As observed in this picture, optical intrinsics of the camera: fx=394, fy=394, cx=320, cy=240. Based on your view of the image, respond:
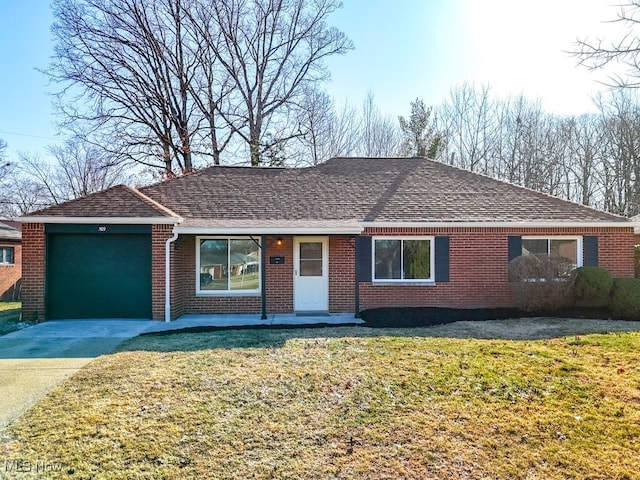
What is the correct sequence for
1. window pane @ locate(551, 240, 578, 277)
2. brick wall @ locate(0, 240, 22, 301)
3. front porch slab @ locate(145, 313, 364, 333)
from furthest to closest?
brick wall @ locate(0, 240, 22, 301) → window pane @ locate(551, 240, 578, 277) → front porch slab @ locate(145, 313, 364, 333)

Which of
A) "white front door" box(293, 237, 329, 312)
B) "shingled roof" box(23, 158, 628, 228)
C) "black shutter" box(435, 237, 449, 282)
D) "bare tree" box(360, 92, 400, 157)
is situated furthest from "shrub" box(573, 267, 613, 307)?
"bare tree" box(360, 92, 400, 157)

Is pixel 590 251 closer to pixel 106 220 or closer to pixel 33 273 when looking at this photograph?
pixel 106 220

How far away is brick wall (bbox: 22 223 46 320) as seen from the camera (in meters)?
9.71

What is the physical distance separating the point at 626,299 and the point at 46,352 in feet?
41.7

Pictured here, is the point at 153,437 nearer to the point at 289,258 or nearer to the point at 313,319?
the point at 313,319

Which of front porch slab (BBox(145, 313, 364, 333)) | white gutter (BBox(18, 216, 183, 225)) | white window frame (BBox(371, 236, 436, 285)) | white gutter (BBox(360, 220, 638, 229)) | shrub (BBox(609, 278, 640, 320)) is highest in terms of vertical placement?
white gutter (BBox(18, 216, 183, 225))

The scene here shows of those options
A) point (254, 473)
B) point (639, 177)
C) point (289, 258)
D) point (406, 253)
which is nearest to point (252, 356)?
point (254, 473)

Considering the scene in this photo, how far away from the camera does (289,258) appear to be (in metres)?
11.1

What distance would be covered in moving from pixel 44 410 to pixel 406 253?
8.90 m

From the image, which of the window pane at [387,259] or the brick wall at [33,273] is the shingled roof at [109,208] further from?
the window pane at [387,259]

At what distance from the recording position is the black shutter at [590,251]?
1110 centimetres

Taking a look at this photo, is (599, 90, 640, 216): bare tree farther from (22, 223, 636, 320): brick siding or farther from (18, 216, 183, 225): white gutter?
(18, 216, 183, 225): white gutter

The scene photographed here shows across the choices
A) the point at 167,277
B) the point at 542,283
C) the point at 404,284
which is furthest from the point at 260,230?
the point at 542,283

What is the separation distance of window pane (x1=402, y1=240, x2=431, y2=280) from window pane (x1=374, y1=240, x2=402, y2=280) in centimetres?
20
